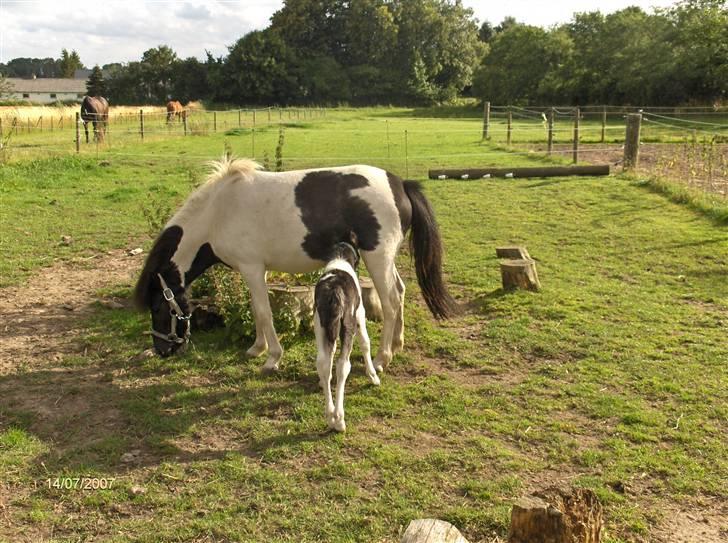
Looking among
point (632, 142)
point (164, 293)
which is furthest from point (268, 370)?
point (632, 142)

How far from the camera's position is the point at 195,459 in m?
4.03

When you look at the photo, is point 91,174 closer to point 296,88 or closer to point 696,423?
point 696,423

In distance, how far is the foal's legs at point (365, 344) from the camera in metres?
4.66

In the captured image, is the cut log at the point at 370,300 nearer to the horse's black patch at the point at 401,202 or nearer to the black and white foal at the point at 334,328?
the horse's black patch at the point at 401,202

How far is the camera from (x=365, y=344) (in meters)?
4.83

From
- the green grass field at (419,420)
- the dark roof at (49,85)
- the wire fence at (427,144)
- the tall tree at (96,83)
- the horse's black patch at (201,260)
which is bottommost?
the green grass field at (419,420)

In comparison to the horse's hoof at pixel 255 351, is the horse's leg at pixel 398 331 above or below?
above

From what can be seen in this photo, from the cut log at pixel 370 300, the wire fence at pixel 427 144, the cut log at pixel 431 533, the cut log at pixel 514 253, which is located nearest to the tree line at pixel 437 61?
the wire fence at pixel 427 144

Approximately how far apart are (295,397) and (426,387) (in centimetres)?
103

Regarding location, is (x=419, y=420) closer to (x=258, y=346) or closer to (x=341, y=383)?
(x=341, y=383)

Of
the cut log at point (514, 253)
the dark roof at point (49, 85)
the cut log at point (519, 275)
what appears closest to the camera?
the cut log at point (519, 275)

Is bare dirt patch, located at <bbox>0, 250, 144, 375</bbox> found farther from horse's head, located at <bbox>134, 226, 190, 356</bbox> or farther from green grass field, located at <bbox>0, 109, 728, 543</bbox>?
horse's head, located at <bbox>134, 226, 190, 356</bbox>

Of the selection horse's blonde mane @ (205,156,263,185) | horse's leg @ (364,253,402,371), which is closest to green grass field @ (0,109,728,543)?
horse's leg @ (364,253,402,371)

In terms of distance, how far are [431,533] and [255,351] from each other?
3370 mm
